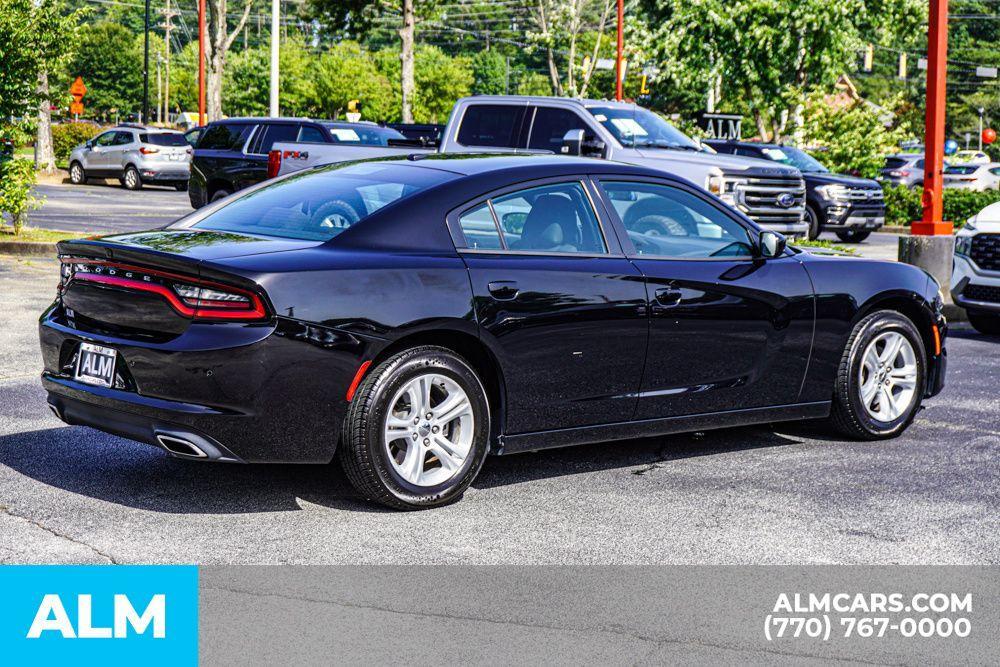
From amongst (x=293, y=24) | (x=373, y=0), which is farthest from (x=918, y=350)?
(x=293, y=24)

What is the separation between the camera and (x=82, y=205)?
94.4 ft

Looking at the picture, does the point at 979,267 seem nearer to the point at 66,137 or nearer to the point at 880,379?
the point at 880,379

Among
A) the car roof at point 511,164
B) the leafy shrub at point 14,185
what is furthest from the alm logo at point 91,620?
the leafy shrub at point 14,185

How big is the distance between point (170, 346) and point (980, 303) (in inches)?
341

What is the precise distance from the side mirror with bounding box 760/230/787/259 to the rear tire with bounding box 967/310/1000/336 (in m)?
6.29

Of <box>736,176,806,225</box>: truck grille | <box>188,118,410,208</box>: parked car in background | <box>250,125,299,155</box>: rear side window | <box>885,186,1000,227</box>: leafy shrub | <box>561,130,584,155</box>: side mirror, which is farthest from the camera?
<box>885,186,1000,227</box>: leafy shrub

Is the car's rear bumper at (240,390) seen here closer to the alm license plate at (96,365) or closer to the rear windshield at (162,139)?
the alm license plate at (96,365)

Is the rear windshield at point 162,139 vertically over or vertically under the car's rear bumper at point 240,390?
over

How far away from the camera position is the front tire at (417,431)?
5.76 meters

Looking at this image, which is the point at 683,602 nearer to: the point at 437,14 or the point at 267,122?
the point at 267,122

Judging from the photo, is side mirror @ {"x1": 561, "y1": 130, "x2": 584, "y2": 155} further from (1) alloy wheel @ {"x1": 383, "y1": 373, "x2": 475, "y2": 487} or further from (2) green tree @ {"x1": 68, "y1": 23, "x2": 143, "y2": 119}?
(2) green tree @ {"x1": 68, "y1": 23, "x2": 143, "y2": 119}

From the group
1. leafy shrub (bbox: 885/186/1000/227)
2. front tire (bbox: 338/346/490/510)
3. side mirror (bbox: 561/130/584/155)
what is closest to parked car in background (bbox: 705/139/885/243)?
leafy shrub (bbox: 885/186/1000/227)

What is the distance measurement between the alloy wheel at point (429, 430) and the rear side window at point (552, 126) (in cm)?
1089

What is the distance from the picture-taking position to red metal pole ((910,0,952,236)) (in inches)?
524
